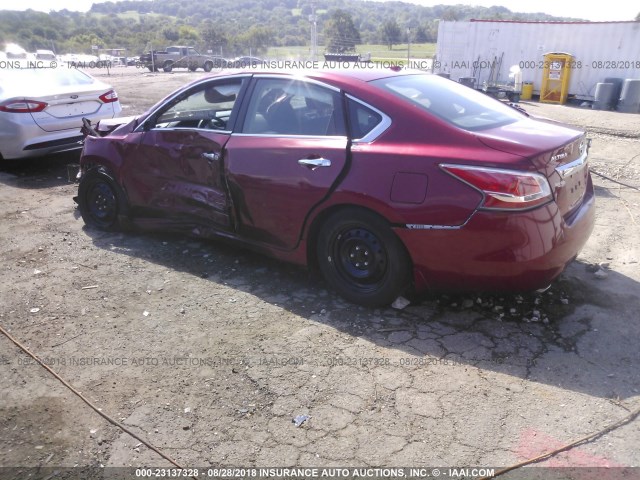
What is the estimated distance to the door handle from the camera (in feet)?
12.3

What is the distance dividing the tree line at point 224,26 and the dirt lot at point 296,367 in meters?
24.7

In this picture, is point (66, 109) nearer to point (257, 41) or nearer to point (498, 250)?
point (498, 250)

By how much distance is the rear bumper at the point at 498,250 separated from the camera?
3209 millimetres

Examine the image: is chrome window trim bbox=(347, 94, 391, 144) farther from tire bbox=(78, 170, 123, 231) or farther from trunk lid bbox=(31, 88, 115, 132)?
trunk lid bbox=(31, 88, 115, 132)

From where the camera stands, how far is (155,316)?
12.9 feet

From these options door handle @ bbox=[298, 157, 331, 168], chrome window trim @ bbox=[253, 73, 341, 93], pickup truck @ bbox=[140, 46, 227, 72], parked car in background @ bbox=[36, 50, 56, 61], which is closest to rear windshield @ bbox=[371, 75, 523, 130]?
chrome window trim @ bbox=[253, 73, 341, 93]

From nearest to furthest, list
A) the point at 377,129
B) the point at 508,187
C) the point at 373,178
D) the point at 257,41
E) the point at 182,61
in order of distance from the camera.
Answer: the point at 508,187 < the point at 373,178 < the point at 377,129 < the point at 182,61 < the point at 257,41

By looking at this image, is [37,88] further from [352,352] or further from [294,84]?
[352,352]

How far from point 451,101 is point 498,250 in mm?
1320

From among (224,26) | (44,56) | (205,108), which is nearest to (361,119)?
→ (205,108)

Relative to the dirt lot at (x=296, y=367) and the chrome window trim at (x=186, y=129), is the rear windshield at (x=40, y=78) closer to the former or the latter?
the chrome window trim at (x=186, y=129)

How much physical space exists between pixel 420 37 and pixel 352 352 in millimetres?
36112

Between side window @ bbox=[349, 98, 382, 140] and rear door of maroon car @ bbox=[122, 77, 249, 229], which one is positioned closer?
side window @ bbox=[349, 98, 382, 140]

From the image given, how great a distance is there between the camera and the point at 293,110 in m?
4.11
